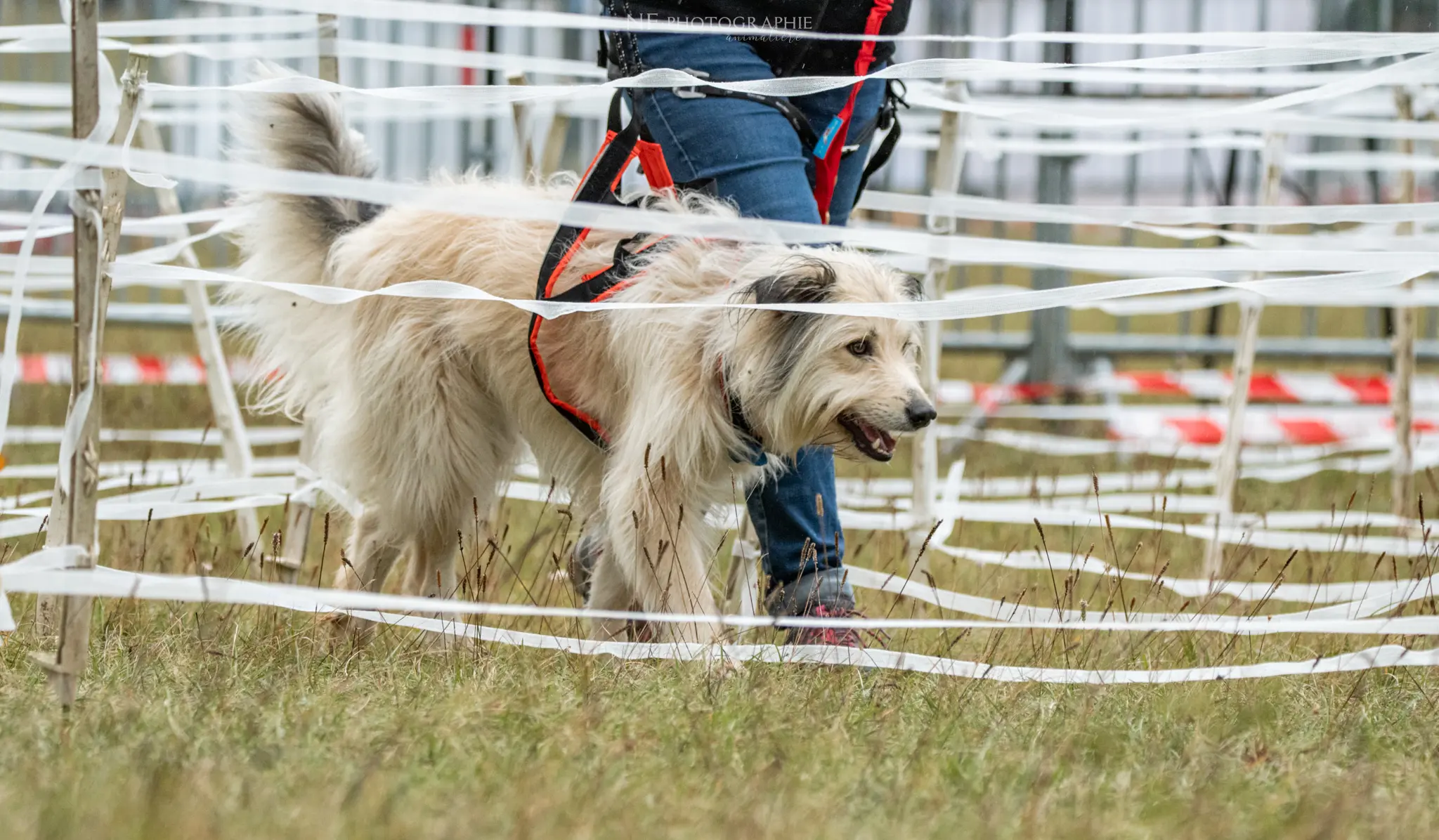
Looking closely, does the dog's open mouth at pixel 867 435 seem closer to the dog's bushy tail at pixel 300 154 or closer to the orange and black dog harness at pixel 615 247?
the orange and black dog harness at pixel 615 247

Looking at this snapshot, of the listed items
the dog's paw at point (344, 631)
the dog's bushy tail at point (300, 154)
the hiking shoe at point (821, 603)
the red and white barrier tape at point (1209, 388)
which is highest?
the dog's bushy tail at point (300, 154)

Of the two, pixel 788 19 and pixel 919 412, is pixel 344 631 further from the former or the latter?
pixel 788 19

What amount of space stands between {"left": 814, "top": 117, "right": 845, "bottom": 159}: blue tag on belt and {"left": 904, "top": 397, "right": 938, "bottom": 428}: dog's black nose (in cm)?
69

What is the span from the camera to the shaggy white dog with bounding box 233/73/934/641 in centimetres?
317

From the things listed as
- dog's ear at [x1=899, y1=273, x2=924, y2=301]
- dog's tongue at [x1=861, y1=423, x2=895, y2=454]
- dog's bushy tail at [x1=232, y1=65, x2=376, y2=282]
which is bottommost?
dog's tongue at [x1=861, y1=423, x2=895, y2=454]

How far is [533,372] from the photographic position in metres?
3.52

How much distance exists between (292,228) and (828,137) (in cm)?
152

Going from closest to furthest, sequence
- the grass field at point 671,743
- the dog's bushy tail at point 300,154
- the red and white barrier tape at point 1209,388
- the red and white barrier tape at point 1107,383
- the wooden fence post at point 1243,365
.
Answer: the grass field at point 671,743 → the dog's bushy tail at point 300,154 → the wooden fence post at point 1243,365 → the red and white barrier tape at point 1107,383 → the red and white barrier tape at point 1209,388

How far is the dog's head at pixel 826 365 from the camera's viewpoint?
3123 millimetres

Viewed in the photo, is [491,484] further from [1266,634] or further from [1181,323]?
[1181,323]

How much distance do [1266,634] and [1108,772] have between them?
4.50ft

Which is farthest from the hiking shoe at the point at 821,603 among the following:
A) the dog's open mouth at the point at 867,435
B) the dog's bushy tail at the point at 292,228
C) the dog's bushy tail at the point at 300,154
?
the dog's bushy tail at the point at 300,154

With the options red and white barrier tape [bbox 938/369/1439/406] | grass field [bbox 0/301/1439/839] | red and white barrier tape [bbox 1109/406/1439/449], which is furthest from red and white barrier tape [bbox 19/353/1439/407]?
grass field [bbox 0/301/1439/839]

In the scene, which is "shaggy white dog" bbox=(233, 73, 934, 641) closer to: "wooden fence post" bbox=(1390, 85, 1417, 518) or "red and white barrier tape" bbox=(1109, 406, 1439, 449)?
"wooden fence post" bbox=(1390, 85, 1417, 518)
